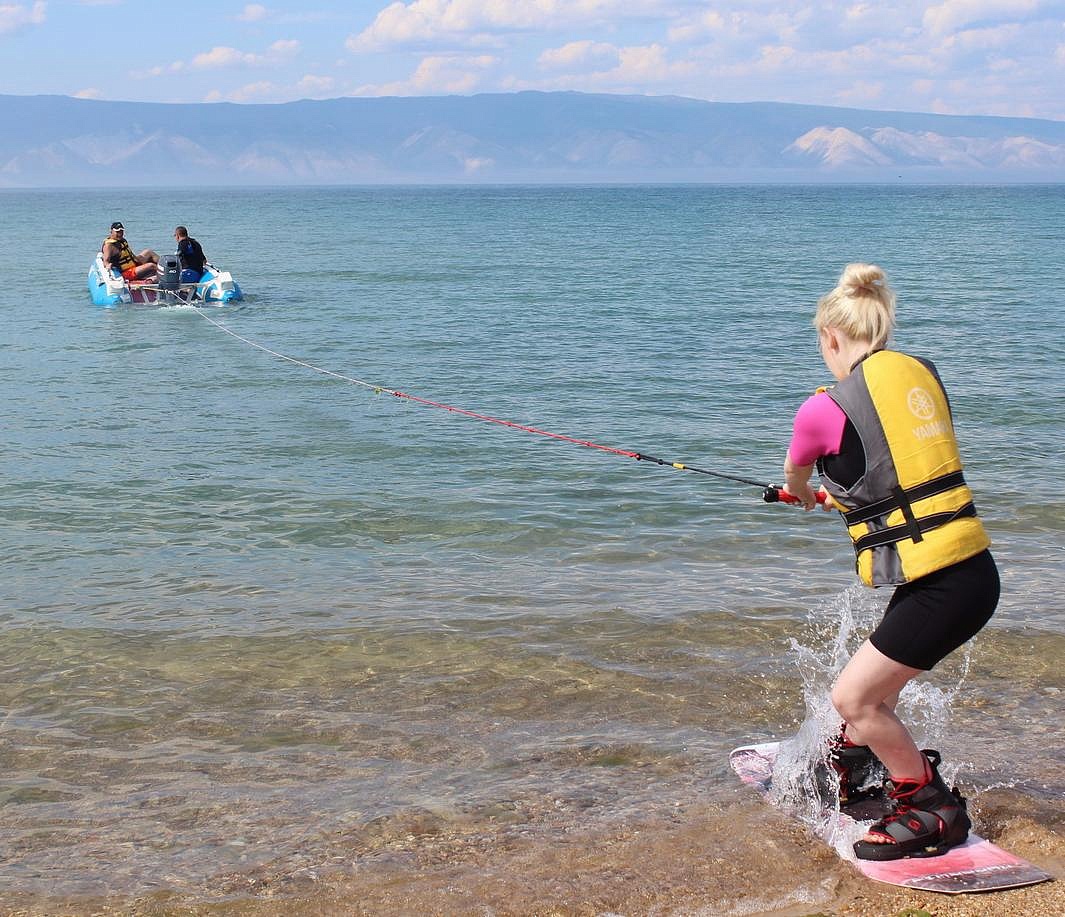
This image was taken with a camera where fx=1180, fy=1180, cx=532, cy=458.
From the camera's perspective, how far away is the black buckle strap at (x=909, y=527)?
4.27 metres

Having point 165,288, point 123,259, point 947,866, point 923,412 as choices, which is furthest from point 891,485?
point 123,259

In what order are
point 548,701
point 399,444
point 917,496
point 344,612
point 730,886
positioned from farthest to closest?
1. point 399,444
2. point 344,612
3. point 548,701
4. point 730,886
5. point 917,496

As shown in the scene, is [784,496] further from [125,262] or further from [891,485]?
[125,262]

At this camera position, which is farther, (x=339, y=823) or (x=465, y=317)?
(x=465, y=317)

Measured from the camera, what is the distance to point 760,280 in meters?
36.5

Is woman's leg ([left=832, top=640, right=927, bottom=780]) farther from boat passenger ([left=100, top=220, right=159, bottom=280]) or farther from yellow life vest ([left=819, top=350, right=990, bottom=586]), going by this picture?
boat passenger ([left=100, top=220, right=159, bottom=280])

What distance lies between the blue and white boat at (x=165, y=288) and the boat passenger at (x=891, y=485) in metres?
24.8

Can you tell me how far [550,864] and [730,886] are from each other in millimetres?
731

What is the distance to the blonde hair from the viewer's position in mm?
4301

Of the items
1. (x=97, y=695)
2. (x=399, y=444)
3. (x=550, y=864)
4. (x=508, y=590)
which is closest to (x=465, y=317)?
(x=399, y=444)

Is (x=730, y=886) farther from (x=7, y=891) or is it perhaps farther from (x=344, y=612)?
(x=344, y=612)

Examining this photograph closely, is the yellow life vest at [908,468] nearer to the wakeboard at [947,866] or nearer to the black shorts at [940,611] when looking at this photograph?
the black shorts at [940,611]

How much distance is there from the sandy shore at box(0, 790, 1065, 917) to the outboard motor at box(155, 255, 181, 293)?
2389cm

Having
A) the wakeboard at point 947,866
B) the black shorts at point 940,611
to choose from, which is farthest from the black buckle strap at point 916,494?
the wakeboard at point 947,866
